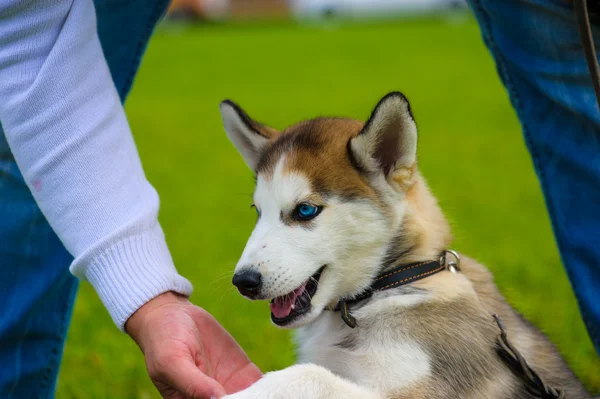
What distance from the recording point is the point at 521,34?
2.99 meters

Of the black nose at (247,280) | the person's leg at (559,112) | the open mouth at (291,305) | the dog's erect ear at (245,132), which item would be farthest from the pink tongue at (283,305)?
the person's leg at (559,112)

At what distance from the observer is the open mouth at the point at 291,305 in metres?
2.72

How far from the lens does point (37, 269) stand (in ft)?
10.3

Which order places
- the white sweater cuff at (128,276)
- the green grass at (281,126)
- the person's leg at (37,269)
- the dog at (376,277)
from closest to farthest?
the white sweater cuff at (128,276)
the dog at (376,277)
the person's leg at (37,269)
the green grass at (281,126)

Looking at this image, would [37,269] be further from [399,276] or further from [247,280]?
[399,276]

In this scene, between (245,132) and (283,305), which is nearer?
(283,305)

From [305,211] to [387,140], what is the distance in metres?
0.41

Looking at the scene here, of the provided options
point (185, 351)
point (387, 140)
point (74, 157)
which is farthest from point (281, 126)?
point (185, 351)

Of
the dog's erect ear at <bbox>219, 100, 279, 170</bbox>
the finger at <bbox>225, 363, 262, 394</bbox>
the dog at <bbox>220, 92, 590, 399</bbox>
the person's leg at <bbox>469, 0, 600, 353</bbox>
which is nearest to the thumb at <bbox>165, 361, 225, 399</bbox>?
the finger at <bbox>225, 363, 262, 394</bbox>

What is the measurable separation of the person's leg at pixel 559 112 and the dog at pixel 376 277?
377 mm

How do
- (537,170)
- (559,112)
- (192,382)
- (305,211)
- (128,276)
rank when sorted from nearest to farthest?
(192,382) → (128,276) → (305,211) → (559,112) → (537,170)

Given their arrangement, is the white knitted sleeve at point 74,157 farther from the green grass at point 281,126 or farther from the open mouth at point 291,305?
the green grass at point 281,126

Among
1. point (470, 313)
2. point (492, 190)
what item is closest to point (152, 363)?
point (470, 313)

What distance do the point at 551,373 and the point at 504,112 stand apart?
10.3 meters
